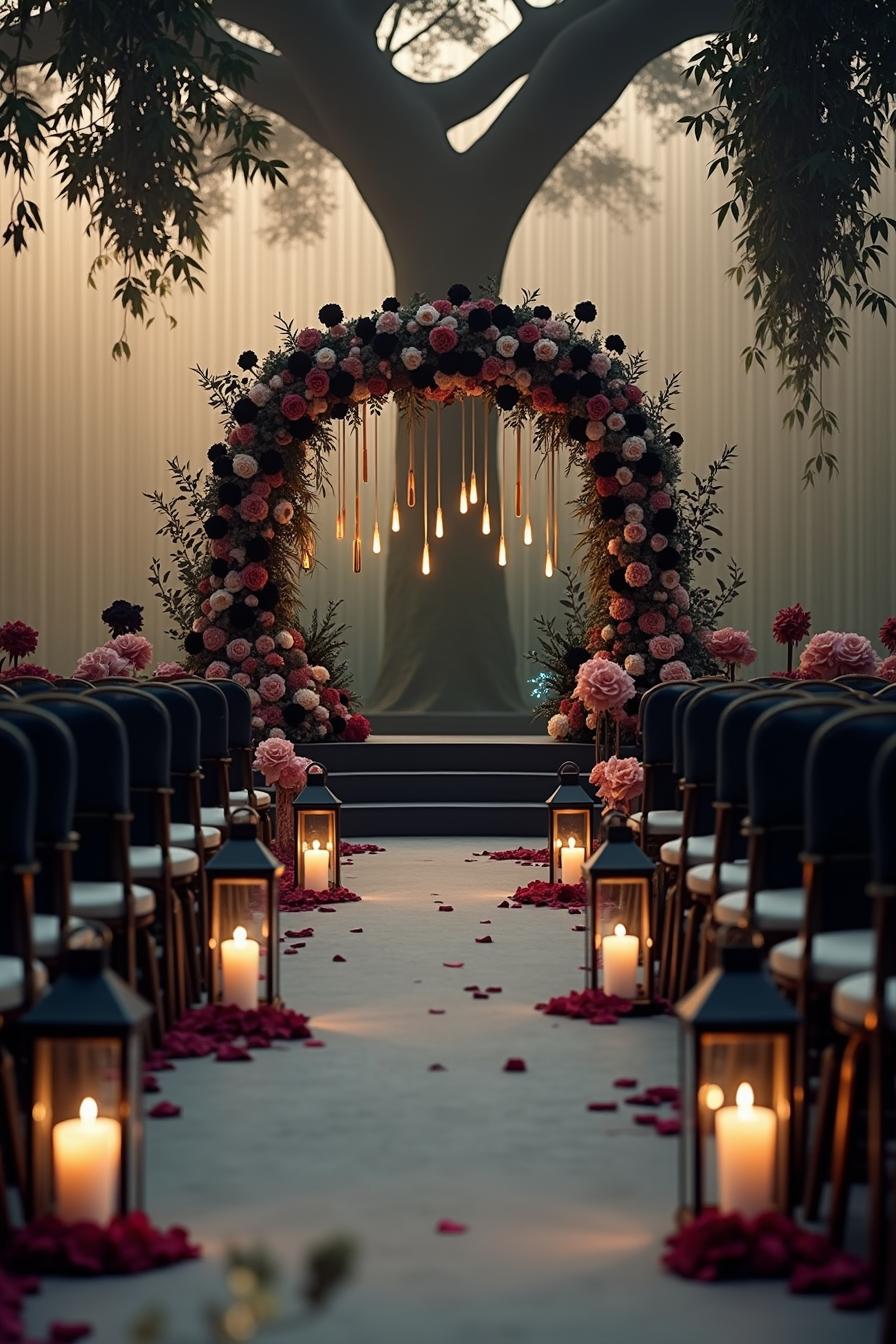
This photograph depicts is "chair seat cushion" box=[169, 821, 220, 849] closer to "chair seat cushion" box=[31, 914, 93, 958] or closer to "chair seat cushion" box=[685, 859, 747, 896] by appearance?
"chair seat cushion" box=[685, 859, 747, 896]

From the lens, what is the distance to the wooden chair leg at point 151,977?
4.51 m

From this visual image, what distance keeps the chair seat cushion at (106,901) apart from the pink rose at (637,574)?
6.09 m

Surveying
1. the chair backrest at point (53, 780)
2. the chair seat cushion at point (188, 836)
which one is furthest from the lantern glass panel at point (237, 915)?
the chair backrest at point (53, 780)

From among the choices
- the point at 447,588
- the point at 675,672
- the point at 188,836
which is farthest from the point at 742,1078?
the point at 447,588

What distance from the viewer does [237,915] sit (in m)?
4.77

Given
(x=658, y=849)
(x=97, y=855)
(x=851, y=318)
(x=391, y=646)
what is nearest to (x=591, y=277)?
(x=851, y=318)

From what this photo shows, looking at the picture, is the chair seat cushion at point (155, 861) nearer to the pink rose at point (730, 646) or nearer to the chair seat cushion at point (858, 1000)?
the chair seat cushion at point (858, 1000)

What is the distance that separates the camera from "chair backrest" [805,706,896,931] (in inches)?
125

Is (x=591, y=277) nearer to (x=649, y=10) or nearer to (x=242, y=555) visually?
(x=649, y=10)

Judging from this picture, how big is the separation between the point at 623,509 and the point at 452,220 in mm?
5029

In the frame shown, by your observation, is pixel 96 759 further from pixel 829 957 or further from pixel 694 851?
pixel 829 957

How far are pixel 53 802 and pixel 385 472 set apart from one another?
14.0m

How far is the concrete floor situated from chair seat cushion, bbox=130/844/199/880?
0.55 metres

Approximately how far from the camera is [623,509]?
33.6 feet
